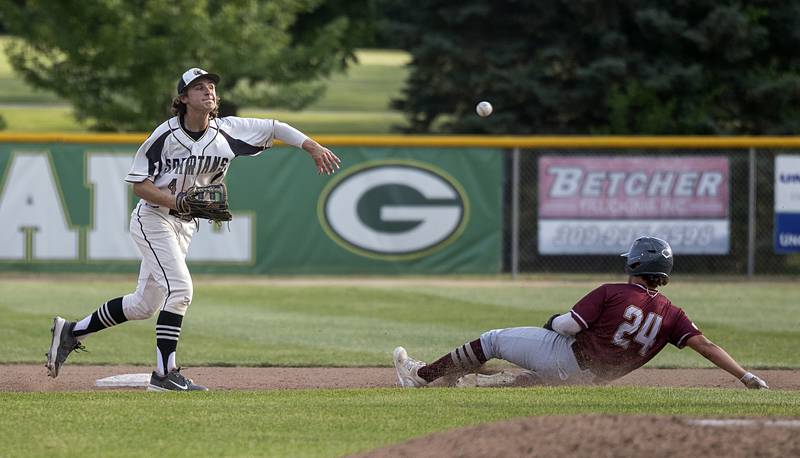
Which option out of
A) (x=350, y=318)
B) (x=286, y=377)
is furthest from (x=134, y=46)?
(x=286, y=377)

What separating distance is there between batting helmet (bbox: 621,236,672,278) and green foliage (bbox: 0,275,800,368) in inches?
96.6

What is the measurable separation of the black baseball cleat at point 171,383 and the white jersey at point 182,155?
1111mm

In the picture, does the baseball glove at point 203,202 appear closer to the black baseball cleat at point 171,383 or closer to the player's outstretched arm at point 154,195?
the player's outstretched arm at point 154,195

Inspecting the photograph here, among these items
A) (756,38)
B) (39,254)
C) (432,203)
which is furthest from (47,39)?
(756,38)

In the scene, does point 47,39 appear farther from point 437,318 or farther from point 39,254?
point 437,318

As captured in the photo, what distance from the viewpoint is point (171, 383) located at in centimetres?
735

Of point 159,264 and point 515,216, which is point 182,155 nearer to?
point 159,264

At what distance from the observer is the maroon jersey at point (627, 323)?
7.18 meters

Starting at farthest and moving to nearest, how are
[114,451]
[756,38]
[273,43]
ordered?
[273,43] → [756,38] → [114,451]

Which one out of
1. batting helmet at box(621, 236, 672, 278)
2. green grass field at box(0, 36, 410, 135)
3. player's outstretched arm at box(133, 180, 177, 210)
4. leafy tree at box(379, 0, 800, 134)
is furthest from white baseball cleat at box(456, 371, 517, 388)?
green grass field at box(0, 36, 410, 135)

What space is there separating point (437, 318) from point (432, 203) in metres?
4.70

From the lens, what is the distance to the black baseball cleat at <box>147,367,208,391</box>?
24.1ft

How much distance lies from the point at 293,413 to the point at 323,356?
3.47 meters

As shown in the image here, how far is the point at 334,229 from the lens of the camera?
55.4ft
